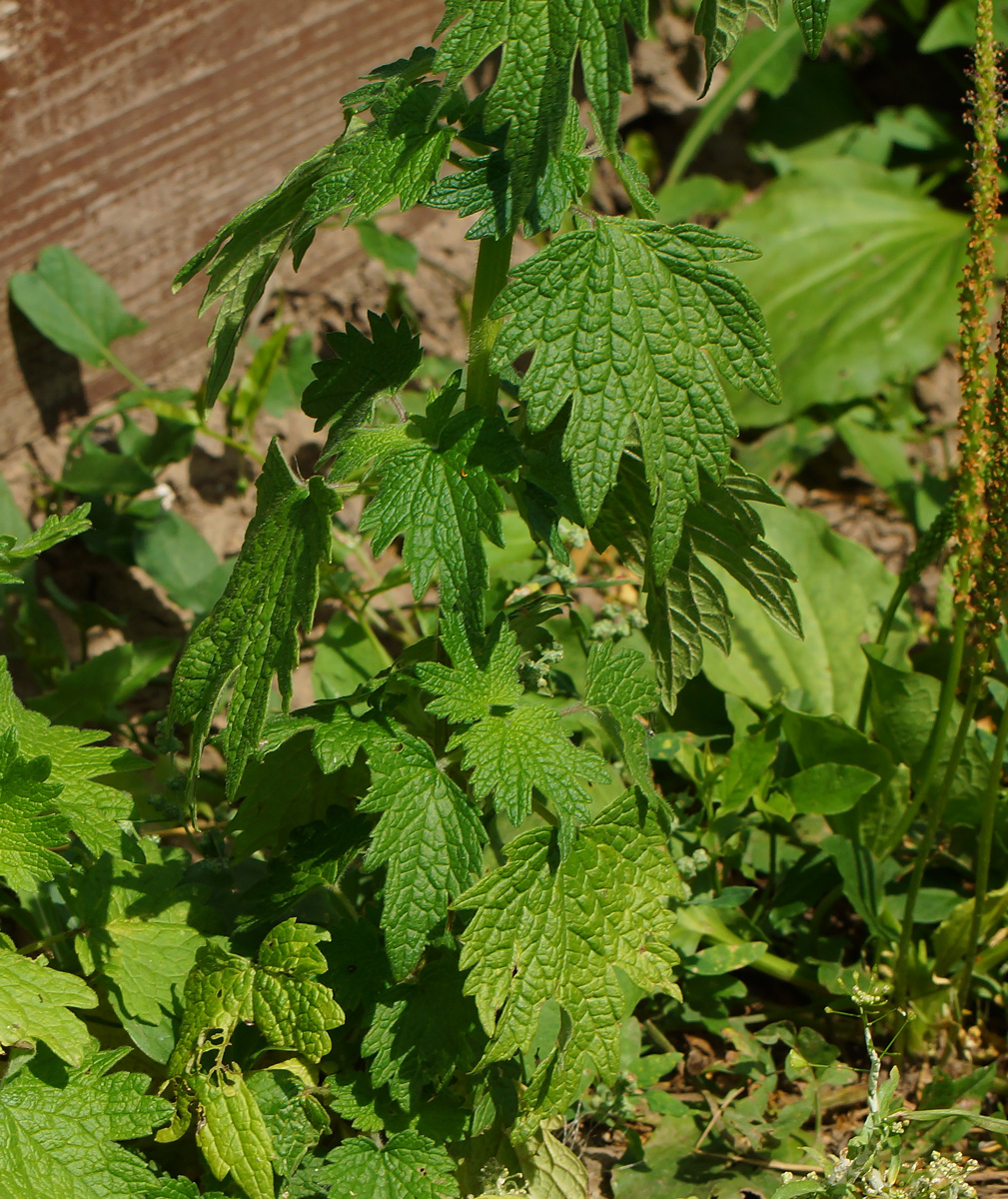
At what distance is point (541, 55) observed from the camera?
114cm

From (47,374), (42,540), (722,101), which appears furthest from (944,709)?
(722,101)

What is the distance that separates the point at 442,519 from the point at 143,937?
0.75 metres

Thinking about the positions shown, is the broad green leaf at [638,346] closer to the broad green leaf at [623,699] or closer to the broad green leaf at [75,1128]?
the broad green leaf at [623,699]

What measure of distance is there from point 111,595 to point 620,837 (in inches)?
65.1

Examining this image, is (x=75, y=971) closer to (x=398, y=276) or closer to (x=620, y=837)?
(x=620, y=837)

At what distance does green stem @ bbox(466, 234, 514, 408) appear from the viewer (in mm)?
1397

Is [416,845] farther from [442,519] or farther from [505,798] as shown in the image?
[442,519]

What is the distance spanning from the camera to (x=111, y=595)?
271cm

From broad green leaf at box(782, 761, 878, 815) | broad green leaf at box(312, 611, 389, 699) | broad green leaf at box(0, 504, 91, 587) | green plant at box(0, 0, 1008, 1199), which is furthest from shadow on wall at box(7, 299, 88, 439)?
broad green leaf at box(782, 761, 878, 815)

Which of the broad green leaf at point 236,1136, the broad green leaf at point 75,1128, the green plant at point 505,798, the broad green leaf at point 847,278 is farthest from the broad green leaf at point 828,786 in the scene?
the broad green leaf at point 847,278

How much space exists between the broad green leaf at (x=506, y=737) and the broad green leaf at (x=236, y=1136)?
0.50m

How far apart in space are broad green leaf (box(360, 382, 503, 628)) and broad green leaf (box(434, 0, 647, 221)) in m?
0.36

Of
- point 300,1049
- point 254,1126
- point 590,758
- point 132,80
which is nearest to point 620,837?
point 590,758

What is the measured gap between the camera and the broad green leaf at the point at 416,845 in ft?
4.36
